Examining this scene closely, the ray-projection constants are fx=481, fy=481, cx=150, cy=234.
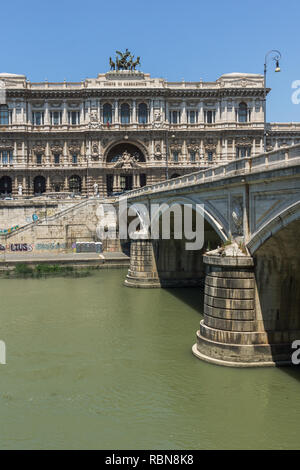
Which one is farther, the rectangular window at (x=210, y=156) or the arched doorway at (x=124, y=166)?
the rectangular window at (x=210, y=156)

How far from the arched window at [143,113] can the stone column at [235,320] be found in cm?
5771

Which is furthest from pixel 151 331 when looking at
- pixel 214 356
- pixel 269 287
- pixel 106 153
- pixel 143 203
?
pixel 106 153

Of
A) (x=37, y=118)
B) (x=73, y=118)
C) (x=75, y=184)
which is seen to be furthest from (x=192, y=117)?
(x=37, y=118)

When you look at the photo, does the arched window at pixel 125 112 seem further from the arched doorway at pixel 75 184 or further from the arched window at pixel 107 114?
the arched doorway at pixel 75 184

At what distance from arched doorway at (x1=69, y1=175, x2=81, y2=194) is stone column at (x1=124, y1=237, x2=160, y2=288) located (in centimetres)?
3757

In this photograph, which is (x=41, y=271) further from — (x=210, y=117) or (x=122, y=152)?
(x=210, y=117)

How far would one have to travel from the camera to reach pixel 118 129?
7244cm

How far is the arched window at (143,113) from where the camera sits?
2904 inches

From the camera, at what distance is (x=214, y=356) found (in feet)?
62.5

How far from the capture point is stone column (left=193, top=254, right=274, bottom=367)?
18500 mm

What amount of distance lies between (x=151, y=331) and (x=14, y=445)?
1244cm

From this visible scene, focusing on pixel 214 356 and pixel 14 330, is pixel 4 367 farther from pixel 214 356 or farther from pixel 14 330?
pixel 214 356

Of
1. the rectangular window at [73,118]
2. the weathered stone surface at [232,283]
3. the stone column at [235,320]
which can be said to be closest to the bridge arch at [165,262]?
the weathered stone surface at [232,283]

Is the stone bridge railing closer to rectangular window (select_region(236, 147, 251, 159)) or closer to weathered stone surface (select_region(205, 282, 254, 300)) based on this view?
weathered stone surface (select_region(205, 282, 254, 300))
